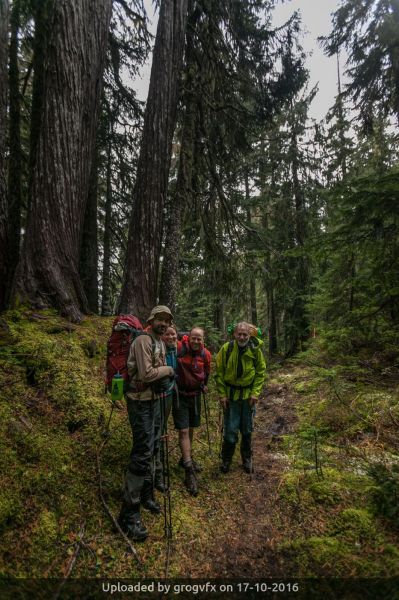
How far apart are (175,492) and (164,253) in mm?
4914

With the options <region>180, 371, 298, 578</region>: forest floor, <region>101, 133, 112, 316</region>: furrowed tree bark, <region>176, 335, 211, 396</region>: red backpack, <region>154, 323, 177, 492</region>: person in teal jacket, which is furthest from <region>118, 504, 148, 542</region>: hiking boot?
<region>101, 133, 112, 316</region>: furrowed tree bark

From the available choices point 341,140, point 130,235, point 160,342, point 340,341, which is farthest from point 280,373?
point 341,140

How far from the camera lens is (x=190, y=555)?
114 inches

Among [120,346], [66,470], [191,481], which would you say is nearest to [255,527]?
[191,481]

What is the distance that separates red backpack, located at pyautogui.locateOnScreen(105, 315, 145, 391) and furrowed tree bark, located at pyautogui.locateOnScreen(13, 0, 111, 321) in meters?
2.50

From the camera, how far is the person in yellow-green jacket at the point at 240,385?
4512 mm

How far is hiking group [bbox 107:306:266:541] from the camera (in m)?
3.10

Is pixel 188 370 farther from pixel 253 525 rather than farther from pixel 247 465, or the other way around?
pixel 253 525

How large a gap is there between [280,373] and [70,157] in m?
8.92

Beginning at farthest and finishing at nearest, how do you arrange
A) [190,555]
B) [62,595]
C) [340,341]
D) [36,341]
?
[340,341] < [36,341] < [190,555] < [62,595]

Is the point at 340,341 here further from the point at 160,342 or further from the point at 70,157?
the point at 70,157

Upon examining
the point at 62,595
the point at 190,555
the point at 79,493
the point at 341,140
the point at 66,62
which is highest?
the point at 341,140

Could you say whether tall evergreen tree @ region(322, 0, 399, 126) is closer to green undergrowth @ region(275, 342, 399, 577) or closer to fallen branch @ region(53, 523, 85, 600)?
green undergrowth @ region(275, 342, 399, 577)

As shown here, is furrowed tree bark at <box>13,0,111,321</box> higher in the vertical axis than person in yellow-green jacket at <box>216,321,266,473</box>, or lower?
higher
